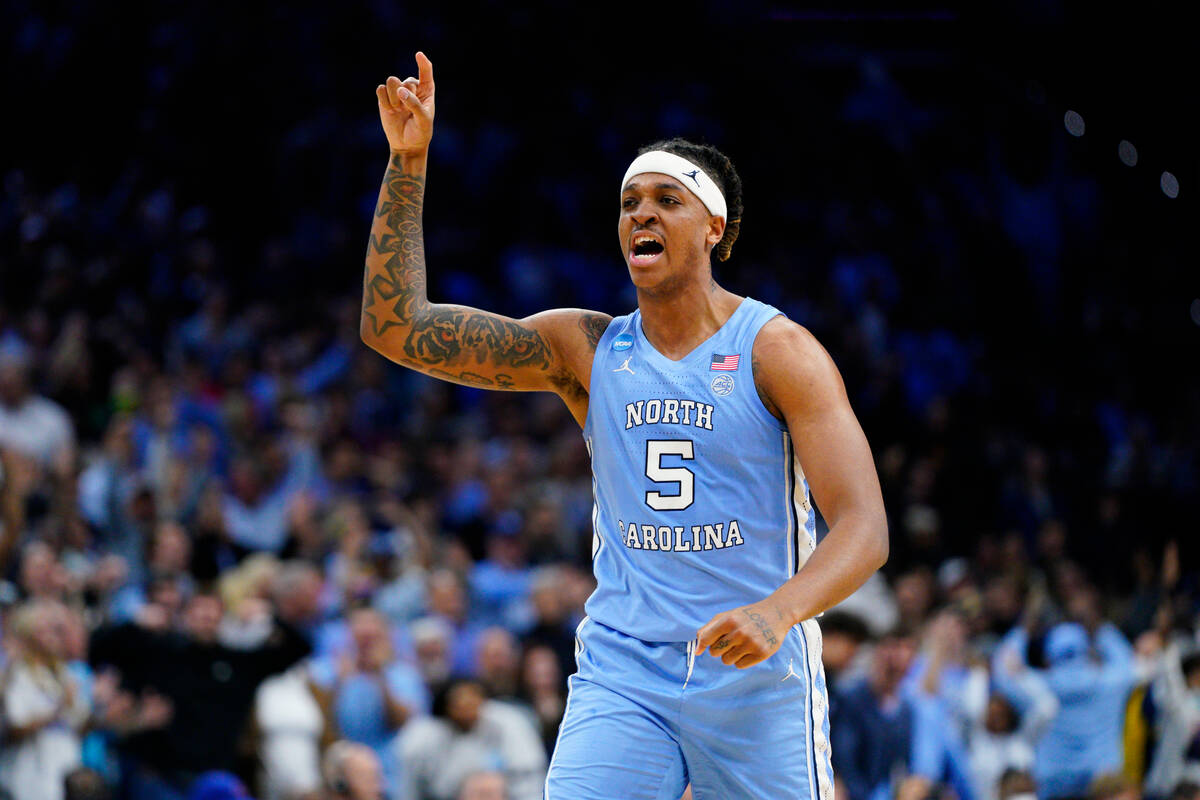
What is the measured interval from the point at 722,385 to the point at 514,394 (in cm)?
845

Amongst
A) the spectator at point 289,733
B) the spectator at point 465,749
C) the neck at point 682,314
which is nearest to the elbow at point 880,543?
the neck at point 682,314

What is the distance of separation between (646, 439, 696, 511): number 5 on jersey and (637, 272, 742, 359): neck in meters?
0.30

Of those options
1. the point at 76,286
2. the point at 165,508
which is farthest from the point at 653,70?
the point at 165,508

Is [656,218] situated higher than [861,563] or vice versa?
[656,218]

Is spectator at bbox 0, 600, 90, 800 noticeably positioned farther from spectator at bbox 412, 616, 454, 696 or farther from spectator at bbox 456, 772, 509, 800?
spectator at bbox 456, 772, 509, 800

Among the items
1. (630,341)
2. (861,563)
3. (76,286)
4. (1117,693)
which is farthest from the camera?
(76,286)

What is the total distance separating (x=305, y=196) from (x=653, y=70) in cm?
354

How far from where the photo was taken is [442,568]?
9.83 m

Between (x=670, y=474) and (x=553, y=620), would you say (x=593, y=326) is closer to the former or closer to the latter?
(x=670, y=474)

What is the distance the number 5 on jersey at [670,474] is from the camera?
160 inches

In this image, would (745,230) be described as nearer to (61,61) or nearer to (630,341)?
(61,61)

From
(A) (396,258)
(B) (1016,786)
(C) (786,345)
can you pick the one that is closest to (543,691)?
(B) (1016,786)

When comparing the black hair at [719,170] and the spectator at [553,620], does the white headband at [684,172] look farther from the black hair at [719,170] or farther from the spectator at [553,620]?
the spectator at [553,620]

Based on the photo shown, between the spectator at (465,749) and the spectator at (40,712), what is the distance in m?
1.74
